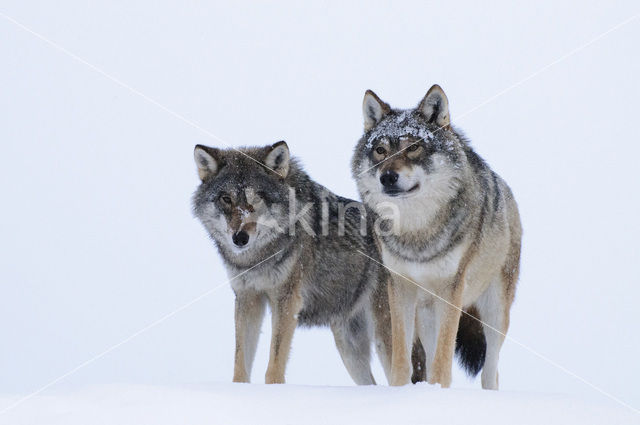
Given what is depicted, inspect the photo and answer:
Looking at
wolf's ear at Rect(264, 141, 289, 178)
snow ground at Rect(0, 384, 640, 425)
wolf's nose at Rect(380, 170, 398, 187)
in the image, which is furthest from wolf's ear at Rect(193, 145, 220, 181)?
snow ground at Rect(0, 384, 640, 425)

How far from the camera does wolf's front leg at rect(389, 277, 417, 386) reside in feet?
18.4

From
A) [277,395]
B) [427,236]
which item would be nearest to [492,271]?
[427,236]

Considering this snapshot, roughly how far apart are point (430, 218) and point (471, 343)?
1.51 meters

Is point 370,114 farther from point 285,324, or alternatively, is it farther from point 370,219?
point 285,324

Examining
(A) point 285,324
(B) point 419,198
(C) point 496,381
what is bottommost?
(C) point 496,381

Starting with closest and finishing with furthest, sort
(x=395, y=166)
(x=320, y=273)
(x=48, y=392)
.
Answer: (x=48, y=392) → (x=395, y=166) → (x=320, y=273)

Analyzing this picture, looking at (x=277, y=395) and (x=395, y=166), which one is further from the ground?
(x=395, y=166)

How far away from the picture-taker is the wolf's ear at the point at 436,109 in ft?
19.2

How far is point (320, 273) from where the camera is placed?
21.8ft

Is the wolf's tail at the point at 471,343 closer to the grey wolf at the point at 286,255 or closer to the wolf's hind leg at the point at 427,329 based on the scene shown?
the wolf's hind leg at the point at 427,329

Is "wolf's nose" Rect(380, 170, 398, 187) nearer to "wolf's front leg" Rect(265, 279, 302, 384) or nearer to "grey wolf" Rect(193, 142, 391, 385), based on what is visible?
"grey wolf" Rect(193, 142, 391, 385)

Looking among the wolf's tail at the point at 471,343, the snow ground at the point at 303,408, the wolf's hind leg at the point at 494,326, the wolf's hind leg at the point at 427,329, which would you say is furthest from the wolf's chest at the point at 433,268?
the snow ground at the point at 303,408

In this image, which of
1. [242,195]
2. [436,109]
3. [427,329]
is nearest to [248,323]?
[242,195]

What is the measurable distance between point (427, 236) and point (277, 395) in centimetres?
200
